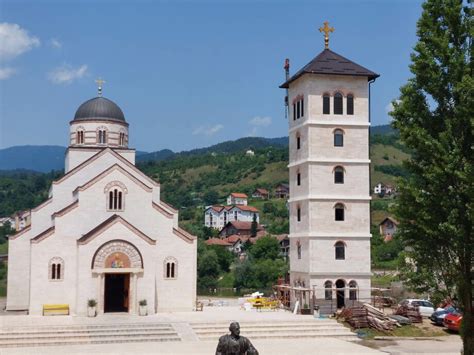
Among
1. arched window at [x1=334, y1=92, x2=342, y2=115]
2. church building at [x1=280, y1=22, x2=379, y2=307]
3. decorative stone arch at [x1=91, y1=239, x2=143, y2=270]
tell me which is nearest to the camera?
decorative stone arch at [x1=91, y1=239, x2=143, y2=270]

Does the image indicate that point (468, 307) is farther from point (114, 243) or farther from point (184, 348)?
point (114, 243)

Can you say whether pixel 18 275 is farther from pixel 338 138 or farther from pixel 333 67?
pixel 333 67

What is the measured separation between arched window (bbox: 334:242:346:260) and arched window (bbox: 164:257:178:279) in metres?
8.69

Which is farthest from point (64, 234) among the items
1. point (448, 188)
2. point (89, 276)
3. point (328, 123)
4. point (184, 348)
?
point (448, 188)

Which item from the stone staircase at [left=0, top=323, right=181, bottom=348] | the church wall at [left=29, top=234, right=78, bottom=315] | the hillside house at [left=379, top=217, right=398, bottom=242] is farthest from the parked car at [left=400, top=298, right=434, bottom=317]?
the hillside house at [left=379, top=217, right=398, bottom=242]

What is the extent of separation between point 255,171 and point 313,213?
395ft

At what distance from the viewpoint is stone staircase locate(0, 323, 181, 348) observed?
2842 cm

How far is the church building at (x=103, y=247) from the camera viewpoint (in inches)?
1391

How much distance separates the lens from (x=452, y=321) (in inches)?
1214

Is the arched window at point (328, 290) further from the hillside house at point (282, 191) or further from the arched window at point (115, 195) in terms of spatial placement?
the hillside house at point (282, 191)

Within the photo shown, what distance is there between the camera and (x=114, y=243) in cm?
3544

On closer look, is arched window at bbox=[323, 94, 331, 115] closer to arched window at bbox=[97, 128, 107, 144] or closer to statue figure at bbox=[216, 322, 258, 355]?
arched window at bbox=[97, 128, 107, 144]

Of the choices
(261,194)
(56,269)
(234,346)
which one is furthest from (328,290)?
(261,194)

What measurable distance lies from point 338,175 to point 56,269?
50.3 ft
